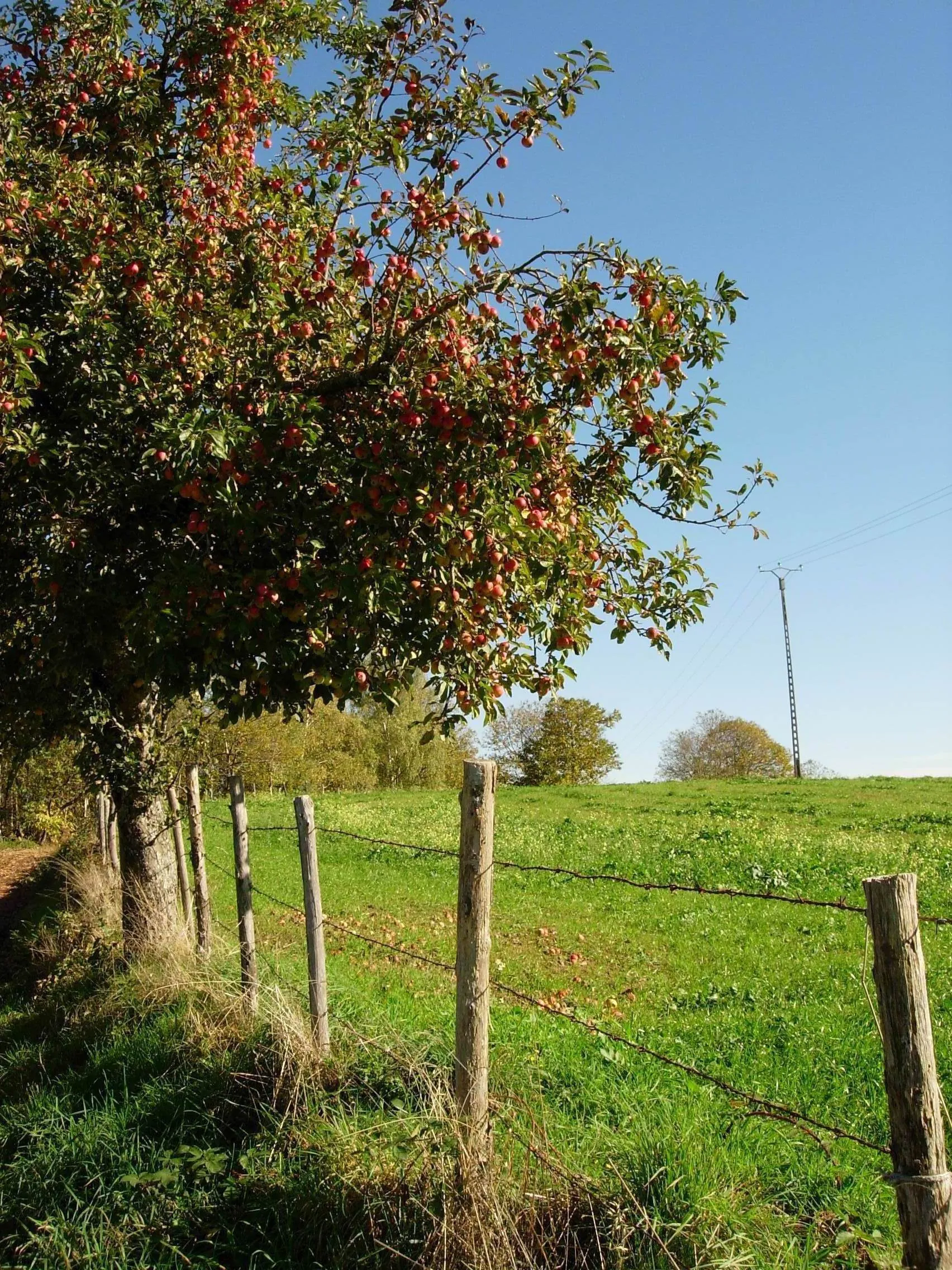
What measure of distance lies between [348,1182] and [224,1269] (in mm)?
674

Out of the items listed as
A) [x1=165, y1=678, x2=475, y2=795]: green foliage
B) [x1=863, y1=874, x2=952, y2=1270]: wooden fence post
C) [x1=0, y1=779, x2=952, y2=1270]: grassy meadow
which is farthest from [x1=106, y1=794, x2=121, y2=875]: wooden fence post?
[x1=863, y1=874, x2=952, y2=1270]: wooden fence post

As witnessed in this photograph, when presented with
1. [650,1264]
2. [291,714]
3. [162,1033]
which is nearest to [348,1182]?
[650,1264]

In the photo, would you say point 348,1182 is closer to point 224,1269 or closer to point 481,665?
point 224,1269

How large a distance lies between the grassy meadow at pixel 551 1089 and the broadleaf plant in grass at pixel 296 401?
245cm

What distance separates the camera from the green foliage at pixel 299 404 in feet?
19.1

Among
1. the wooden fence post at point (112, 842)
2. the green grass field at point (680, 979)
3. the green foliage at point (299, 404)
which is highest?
the green foliage at point (299, 404)

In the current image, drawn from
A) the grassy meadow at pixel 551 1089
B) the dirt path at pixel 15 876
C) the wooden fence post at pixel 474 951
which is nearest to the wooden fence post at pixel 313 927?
the grassy meadow at pixel 551 1089

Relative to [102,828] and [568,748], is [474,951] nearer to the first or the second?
[102,828]

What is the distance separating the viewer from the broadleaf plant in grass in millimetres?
5828

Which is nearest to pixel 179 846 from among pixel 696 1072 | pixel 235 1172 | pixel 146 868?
pixel 146 868

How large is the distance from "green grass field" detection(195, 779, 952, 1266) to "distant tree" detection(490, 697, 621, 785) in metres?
34.7

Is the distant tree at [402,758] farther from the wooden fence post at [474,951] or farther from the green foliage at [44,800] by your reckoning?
the wooden fence post at [474,951]

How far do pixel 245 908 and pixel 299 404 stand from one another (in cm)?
363

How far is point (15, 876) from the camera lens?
22.1 meters
